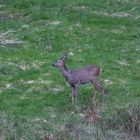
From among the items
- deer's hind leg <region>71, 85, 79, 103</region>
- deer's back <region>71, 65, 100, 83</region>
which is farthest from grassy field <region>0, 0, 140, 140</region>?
deer's back <region>71, 65, 100, 83</region>

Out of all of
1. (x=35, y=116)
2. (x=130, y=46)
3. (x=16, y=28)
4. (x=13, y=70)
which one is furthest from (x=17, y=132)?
(x=16, y=28)

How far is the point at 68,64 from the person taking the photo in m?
22.1

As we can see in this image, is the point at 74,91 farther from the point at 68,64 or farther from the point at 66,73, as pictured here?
the point at 68,64

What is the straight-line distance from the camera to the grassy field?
13.7 metres

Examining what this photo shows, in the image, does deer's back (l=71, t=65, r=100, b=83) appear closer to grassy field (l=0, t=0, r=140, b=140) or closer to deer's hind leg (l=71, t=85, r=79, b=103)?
deer's hind leg (l=71, t=85, r=79, b=103)

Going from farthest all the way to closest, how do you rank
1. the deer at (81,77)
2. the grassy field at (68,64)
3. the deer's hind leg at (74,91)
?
1. the deer at (81,77)
2. the deer's hind leg at (74,91)
3. the grassy field at (68,64)

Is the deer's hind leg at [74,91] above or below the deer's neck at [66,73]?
below

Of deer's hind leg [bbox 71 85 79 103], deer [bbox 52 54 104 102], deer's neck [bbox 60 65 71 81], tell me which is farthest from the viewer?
deer's neck [bbox 60 65 71 81]

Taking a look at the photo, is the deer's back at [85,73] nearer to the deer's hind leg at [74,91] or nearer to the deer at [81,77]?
the deer at [81,77]

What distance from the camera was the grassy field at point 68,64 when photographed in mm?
13742

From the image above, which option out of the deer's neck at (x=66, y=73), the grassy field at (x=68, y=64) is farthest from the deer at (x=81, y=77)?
the grassy field at (x=68, y=64)

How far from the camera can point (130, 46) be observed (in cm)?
2425

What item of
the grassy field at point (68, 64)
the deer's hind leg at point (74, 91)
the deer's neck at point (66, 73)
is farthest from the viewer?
the deer's neck at point (66, 73)

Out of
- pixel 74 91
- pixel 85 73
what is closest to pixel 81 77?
pixel 85 73
